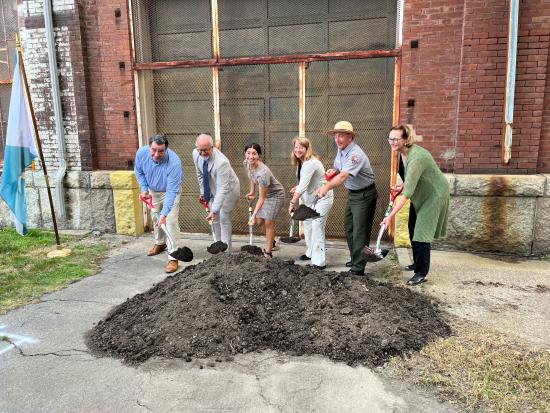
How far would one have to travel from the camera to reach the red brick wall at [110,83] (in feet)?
23.2

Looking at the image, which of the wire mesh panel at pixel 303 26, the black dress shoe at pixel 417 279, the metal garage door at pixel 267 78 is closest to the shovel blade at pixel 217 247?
the metal garage door at pixel 267 78

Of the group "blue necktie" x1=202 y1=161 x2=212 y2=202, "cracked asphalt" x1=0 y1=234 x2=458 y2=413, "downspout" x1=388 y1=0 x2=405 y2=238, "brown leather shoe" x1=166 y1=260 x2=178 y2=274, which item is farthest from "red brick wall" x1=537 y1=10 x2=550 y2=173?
"brown leather shoe" x1=166 y1=260 x2=178 y2=274

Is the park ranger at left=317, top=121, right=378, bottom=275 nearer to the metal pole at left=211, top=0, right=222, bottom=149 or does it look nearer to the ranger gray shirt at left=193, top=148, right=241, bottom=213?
the ranger gray shirt at left=193, top=148, right=241, bottom=213

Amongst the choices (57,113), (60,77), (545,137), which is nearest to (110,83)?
(60,77)

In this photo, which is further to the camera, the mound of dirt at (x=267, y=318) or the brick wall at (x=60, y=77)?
the brick wall at (x=60, y=77)

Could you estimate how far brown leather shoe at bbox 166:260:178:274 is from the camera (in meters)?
5.81

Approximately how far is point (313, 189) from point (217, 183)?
4.06 feet

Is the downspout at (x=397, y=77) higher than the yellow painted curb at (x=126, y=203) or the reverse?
higher

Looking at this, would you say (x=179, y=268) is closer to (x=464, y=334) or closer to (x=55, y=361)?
(x=55, y=361)

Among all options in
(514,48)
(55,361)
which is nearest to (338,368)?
(55,361)

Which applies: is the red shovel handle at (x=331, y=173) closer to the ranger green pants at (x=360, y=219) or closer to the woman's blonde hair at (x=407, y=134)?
the ranger green pants at (x=360, y=219)

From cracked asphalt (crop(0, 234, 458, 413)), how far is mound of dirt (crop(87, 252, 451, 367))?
0.45 feet

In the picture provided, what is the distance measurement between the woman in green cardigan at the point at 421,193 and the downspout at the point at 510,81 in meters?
1.56

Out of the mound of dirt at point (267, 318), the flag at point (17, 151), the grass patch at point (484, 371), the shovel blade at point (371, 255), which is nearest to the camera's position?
the grass patch at point (484, 371)
